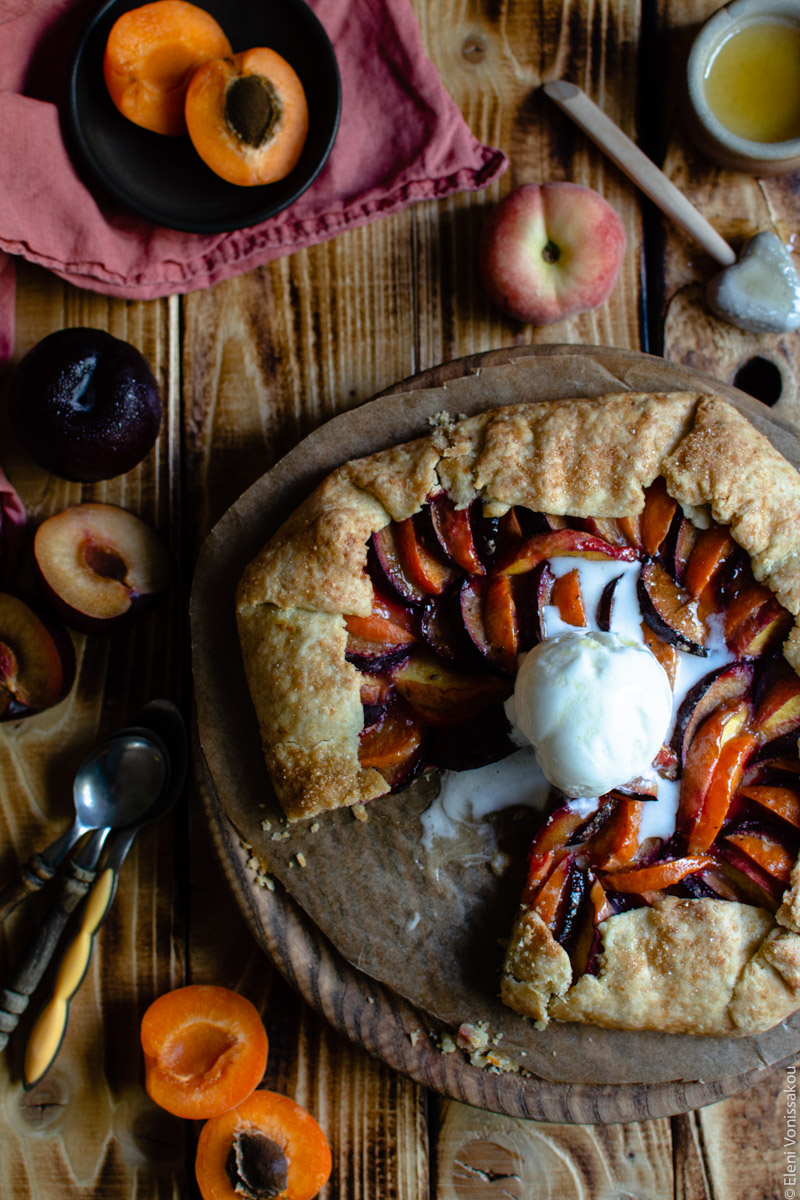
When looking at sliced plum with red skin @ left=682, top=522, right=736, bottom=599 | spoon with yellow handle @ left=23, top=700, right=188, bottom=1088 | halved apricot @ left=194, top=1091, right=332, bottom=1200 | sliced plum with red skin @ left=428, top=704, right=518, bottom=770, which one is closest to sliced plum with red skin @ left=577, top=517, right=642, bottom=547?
sliced plum with red skin @ left=682, top=522, right=736, bottom=599

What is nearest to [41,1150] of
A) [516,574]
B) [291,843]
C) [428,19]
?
[291,843]

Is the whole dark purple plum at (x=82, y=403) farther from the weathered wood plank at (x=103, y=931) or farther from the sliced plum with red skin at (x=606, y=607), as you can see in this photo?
the sliced plum with red skin at (x=606, y=607)

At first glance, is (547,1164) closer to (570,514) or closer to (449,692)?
(449,692)

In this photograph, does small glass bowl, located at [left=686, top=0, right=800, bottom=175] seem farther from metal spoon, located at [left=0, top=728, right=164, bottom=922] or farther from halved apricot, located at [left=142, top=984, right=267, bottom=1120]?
halved apricot, located at [left=142, top=984, right=267, bottom=1120]

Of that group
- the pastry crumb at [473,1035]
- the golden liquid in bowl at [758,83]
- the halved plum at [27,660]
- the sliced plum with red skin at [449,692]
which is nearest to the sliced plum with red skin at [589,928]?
the pastry crumb at [473,1035]

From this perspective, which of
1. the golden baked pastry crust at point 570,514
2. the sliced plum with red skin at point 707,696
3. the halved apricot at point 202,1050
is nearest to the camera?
the golden baked pastry crust at point 570,514

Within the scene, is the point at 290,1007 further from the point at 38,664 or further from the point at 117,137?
the point at 117,137
